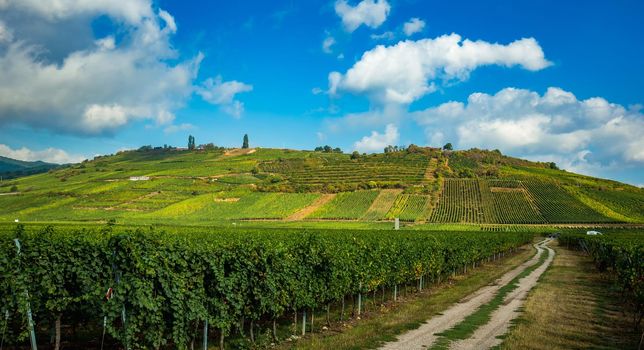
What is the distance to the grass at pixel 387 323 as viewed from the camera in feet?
49.2

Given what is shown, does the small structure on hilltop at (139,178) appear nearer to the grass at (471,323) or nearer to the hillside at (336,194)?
the hillside at (336,194)

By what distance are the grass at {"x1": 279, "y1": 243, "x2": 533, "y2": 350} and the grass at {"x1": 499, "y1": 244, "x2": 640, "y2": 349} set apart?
148 inches

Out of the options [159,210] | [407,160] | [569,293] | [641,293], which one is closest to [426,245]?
[569,293]

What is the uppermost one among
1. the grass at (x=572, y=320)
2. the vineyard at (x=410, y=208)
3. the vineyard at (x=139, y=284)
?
the vineyard at (x=410, y=208)

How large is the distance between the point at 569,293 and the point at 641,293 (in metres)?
12.1

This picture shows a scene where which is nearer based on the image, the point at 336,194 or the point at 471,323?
the point at 471,323

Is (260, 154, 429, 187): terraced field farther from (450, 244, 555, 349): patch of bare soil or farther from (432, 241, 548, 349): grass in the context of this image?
(432, 241, 548, 349): grass

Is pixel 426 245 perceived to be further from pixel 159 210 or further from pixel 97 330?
pixel 159 210

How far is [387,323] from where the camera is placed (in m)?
18.3

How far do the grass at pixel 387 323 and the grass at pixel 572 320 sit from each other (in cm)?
375

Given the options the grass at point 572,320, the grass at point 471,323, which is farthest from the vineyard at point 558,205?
the grass at point 471,323

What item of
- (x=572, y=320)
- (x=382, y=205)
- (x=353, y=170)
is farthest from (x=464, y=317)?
(x=353, y=170)

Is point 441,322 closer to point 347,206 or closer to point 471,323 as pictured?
point 471,323

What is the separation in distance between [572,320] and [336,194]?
118 metres
